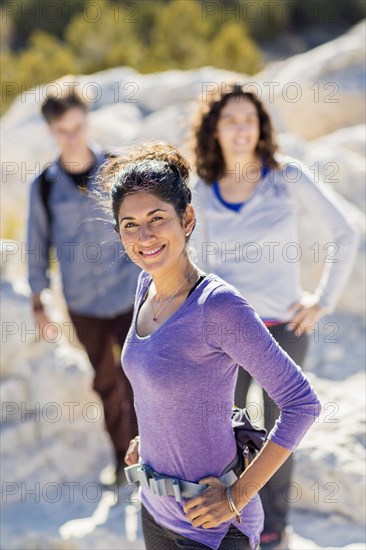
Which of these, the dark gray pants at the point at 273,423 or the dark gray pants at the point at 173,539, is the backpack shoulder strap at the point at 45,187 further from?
the dark gray pants at the point at 173,539

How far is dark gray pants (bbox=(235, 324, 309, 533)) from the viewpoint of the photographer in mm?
2490

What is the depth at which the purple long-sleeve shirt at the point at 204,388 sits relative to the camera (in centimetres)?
157

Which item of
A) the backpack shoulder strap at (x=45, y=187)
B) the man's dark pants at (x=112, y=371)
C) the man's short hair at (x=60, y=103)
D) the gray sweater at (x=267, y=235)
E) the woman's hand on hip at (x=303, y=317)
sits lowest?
the man's dark pants at (x=112, y=371)

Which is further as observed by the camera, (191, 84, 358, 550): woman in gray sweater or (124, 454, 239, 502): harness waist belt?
(191, 84, 358, 550): woman in gray sweater

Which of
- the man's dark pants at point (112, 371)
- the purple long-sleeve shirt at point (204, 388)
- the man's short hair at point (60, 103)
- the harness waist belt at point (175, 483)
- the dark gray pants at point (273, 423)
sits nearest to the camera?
the purple long-sleeve shirt at point (204, 388)

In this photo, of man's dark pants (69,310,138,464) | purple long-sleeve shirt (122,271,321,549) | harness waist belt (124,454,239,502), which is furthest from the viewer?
man's dark pants (69,310,138,464)

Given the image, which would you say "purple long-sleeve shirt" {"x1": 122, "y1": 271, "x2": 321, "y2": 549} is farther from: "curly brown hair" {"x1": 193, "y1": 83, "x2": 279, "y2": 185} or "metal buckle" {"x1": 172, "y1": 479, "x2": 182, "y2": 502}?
"curly brown hair" {"x1": 193, "y1": 83, "x2": 279, "y2": 185}

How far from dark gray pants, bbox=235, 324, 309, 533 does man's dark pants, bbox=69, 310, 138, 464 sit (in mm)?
775

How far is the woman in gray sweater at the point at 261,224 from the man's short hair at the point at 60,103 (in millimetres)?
712

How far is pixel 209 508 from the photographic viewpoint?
1.65m

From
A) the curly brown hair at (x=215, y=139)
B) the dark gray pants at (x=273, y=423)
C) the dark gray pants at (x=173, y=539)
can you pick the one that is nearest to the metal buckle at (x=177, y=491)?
the dark gray pants at (x=173, y=539)

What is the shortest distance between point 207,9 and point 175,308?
19185 mm

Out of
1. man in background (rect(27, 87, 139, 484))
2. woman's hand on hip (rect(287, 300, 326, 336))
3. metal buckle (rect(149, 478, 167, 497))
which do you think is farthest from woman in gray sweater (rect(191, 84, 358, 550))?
metal buckle (rect(149, 478, 167, 497))

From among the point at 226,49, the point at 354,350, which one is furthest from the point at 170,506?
the point at 226,49
